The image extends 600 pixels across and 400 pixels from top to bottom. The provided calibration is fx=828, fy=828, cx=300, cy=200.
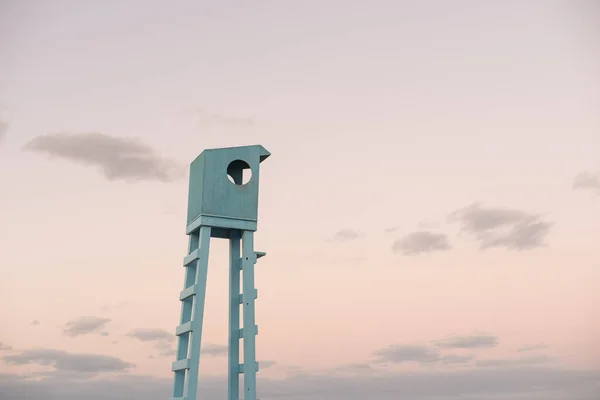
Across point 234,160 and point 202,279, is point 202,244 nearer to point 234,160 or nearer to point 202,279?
point 202,279

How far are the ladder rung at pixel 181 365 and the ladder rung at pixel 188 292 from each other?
190 centimetres

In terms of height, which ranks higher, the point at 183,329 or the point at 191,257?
the point at 191,257

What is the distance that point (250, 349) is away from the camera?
2477 cm

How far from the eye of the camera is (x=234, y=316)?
2564 centimetres

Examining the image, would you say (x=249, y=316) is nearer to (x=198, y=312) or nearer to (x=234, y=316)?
(x=234, y=316)

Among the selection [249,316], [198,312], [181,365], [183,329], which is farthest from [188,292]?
[181,365]

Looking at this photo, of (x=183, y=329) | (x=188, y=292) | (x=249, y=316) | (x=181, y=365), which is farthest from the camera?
(x=249, y=316)

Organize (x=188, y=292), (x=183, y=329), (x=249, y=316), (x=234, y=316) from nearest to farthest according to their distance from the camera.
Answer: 1. (x=183, y=329)
2. (x=188, y=292)
3. (x=249, y=316)
4. (x=234, y=316)

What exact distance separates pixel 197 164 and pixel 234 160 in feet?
3.86

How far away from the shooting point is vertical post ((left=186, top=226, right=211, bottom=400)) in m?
23.6

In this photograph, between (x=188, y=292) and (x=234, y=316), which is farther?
(x=234, y=316)

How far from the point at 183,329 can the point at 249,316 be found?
6.58ft

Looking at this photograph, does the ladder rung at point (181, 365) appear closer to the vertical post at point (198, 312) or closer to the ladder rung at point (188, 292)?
the vertical post at point (198, 312)

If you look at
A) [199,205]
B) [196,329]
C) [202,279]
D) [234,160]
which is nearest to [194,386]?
[196,329]
